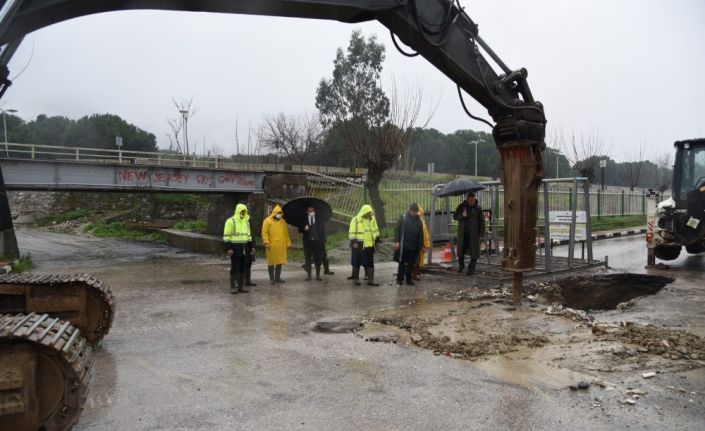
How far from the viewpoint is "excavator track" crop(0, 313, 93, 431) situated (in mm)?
3525

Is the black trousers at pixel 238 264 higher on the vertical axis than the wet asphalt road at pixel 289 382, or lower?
higher

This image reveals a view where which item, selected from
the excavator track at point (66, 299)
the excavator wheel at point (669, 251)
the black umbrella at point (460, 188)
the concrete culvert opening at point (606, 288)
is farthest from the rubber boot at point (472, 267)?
the excavator track at point (66, 299)

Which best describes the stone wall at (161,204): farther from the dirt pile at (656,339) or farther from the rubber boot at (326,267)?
the dirt pile at (656,339)

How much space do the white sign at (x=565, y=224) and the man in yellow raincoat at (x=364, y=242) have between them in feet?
12.7

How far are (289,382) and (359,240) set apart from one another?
258 inches

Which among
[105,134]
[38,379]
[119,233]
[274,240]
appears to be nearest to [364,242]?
[274,240]

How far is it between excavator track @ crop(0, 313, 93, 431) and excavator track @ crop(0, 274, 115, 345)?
2402 mm

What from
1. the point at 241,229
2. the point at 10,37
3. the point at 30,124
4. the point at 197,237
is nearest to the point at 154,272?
the point at 241,229

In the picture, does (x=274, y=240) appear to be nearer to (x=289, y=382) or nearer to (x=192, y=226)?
(x=289, y=382)

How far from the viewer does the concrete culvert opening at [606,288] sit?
10.4m

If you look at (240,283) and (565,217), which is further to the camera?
(565,217)

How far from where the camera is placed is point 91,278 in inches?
259

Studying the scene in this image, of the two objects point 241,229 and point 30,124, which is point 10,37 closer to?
point 241,229

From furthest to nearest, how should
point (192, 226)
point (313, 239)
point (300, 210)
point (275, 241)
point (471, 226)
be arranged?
1. point (192, 226)
2. point (300, 210)
3. point (313, 239)
4. point (275, 241)
5. point (471, 226)
